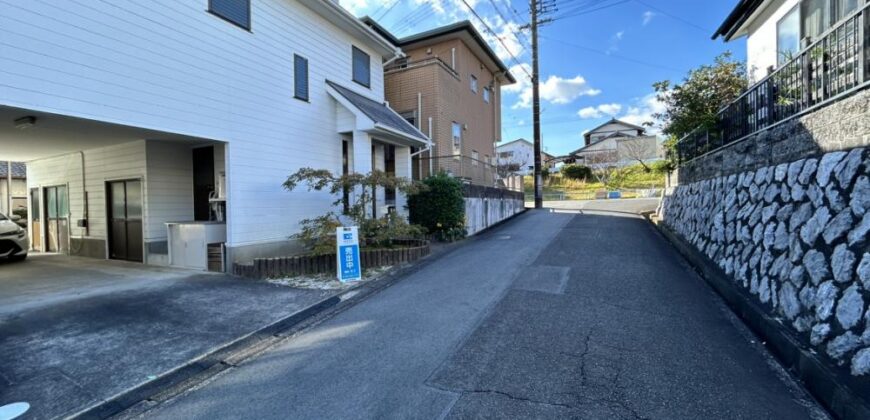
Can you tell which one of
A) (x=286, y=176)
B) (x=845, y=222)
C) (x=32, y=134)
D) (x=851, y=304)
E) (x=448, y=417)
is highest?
(x=32, y=134)

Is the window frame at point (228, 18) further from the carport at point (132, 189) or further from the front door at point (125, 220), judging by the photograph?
the front door at point (125, 220)

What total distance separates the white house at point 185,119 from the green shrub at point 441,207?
4.77 ft

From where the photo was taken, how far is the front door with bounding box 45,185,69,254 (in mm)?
11305

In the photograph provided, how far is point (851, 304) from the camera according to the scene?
307 centimetres

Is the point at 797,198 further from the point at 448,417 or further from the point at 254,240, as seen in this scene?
the point at 254,240

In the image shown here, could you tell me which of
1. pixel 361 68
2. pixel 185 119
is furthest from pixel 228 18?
pixel 361 68

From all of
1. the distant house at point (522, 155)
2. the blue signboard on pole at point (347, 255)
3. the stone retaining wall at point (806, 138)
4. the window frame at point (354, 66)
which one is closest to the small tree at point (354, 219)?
the blue signboard on pole at point (347, 255)

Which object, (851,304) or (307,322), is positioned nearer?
(851,304)

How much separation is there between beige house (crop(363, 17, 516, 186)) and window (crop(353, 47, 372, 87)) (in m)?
2.45

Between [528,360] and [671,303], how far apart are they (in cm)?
282

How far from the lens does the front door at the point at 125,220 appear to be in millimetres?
9414

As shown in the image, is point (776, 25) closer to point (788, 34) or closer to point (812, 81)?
point (788, 34)

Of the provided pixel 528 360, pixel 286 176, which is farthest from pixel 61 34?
pixel 528 360

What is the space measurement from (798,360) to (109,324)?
7.45 m
